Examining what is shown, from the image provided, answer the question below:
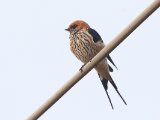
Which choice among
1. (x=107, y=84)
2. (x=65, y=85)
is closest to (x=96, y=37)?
(x=107, y=84)

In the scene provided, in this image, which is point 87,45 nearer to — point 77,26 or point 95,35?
point 95,35

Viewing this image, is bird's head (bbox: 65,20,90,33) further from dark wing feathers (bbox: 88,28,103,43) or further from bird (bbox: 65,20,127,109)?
dark wing feathers (bbox: 88,28,103,43)

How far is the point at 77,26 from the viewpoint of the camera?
17.6 feet

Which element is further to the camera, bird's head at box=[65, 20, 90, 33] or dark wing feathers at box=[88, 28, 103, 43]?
bird's head at box=[65, 20, 90, 33]

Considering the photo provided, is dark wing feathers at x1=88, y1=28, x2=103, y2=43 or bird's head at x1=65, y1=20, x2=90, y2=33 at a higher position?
bird's head at x1=65, y1=20, x2=90, y2=33

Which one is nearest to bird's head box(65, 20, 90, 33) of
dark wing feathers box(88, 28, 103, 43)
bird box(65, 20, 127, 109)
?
bird box(65, 20, 127, 109)

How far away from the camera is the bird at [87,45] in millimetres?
5138

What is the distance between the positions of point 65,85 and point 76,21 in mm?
2999

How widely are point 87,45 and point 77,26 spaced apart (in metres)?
0.28

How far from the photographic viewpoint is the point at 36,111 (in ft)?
7.78

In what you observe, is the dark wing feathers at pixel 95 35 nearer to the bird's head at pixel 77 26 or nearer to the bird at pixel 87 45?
the bird at pixel 87 45

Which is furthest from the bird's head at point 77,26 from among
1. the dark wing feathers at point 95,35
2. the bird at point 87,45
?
the dark wing feathers at point 95,35

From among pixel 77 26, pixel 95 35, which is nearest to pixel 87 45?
pixel 95 35

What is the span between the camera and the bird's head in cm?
536
